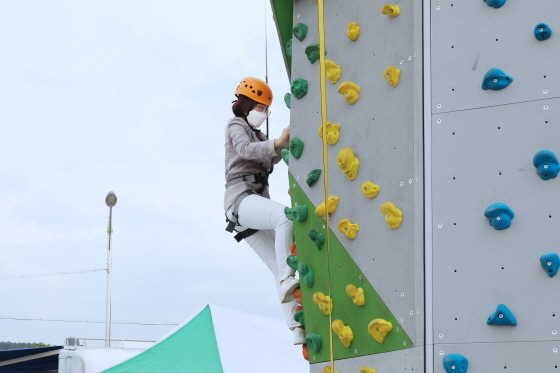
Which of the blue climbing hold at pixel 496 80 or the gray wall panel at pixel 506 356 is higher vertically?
the blue climbing hold at pixel 496 80

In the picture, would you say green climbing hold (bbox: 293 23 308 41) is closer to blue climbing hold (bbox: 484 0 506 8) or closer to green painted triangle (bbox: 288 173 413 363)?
green painted triangle (bbox: 288 173 413 363)

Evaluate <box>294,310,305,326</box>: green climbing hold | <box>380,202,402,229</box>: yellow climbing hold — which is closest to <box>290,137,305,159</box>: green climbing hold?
<box>380,202,402,229</box>: yellow climbing hold

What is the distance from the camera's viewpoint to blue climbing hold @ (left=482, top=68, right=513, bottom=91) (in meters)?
4.19

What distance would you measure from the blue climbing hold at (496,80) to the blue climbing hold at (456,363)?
5.03ft

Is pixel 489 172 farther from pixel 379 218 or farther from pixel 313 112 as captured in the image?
pixel 313 112

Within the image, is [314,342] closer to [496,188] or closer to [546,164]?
[496,188]

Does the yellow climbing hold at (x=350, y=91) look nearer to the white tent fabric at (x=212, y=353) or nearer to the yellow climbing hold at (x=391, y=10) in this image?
the yellow climbing hold at (x=391, y=10)

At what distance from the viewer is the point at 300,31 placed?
17.7ft

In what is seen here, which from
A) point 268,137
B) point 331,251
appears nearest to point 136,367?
point 268,137

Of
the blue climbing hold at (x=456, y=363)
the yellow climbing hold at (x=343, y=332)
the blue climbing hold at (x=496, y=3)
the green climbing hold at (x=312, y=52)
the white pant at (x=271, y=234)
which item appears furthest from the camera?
the white pant at (x=271, y=234)

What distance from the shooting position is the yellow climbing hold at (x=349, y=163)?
4832 mm

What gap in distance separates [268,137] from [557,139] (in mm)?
2800

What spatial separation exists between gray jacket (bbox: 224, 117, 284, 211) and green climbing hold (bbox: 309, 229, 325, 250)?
0.93m

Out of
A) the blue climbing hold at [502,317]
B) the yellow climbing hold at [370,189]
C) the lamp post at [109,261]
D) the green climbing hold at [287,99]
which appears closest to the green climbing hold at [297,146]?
the green climbing hold at [287,99]
